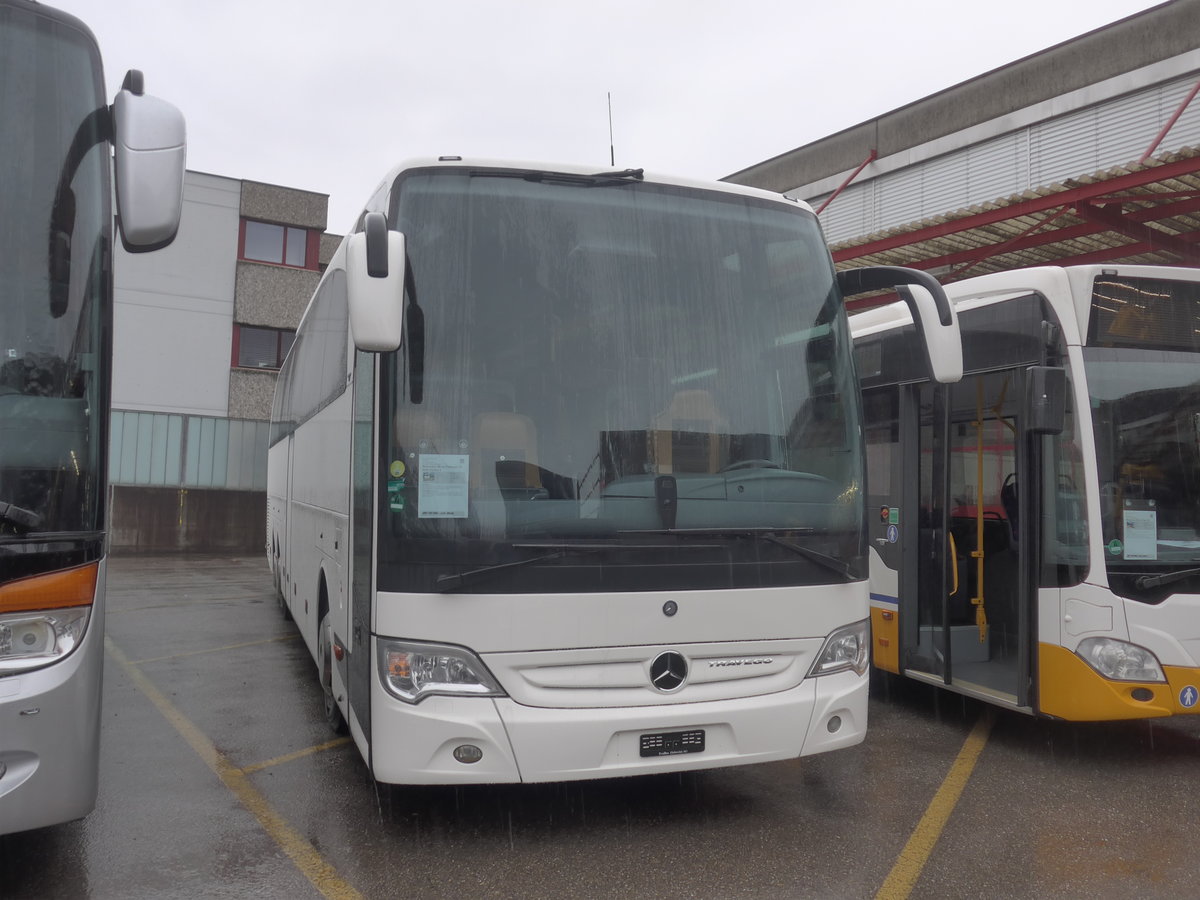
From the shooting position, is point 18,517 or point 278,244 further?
point 278,244

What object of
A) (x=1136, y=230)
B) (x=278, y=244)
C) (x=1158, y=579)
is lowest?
(x=1158, y=579)

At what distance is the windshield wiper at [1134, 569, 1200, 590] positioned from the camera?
19.0ft

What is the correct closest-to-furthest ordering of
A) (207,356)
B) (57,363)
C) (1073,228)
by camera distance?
(57,363) → (1073,228) → (207,356)

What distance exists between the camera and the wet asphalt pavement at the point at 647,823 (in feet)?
13.7

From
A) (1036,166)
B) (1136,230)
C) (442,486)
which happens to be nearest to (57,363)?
(442,486)

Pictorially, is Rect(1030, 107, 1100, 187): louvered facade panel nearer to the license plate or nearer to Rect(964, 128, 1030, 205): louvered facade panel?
Rect(964, 128, 1030, 205): louvered facade panel

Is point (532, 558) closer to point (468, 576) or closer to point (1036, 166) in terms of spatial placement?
point (468, 576)

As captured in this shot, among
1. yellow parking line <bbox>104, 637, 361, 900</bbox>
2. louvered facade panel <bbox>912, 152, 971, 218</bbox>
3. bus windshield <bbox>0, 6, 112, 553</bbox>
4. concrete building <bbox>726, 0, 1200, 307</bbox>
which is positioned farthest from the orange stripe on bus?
louvered facade panel <bbox>912, 152, 971, 218</bbox>

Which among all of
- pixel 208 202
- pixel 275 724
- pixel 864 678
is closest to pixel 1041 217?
pixel 864 678

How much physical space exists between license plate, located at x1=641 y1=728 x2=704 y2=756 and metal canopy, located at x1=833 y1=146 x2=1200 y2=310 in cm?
693

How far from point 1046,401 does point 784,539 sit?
2.05 m

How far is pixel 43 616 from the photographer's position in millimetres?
Result: 3561

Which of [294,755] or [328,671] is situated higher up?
[328,671]

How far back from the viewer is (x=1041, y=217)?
34.6ft
